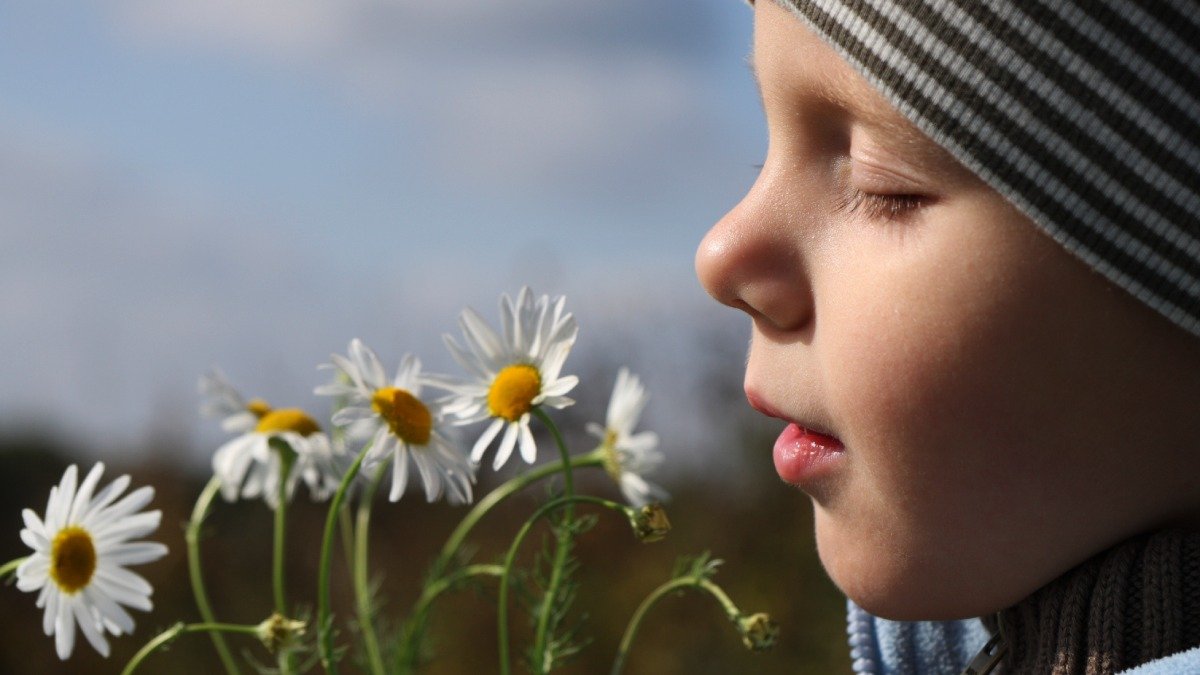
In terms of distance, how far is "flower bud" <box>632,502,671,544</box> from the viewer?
78 centimetres

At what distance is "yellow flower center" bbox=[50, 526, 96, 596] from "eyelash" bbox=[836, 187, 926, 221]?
0.53m

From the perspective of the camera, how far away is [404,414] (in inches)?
33.6

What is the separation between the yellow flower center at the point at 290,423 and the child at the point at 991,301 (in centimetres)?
39

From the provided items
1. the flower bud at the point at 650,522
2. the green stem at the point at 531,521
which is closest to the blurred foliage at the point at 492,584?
the green stem at the point at 531,521

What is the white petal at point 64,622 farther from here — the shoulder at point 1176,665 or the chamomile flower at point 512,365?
the shoulder at point 1176,665

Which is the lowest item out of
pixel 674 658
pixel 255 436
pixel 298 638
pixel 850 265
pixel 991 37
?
pixel 674 658

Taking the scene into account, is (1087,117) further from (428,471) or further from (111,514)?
(111,514)

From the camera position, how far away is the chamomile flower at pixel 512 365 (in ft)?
2.66

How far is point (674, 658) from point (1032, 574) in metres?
1.80

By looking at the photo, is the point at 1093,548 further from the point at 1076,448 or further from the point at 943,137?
the point at 943,137

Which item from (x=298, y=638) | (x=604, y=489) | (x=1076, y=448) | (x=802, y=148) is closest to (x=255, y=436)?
(x=298, y=638)

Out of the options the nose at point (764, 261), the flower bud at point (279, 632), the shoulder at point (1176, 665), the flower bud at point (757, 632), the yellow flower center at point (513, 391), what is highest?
the nose at point (764, 261)

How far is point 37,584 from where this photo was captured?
82 cm

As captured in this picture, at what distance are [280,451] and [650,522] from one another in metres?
0.36
